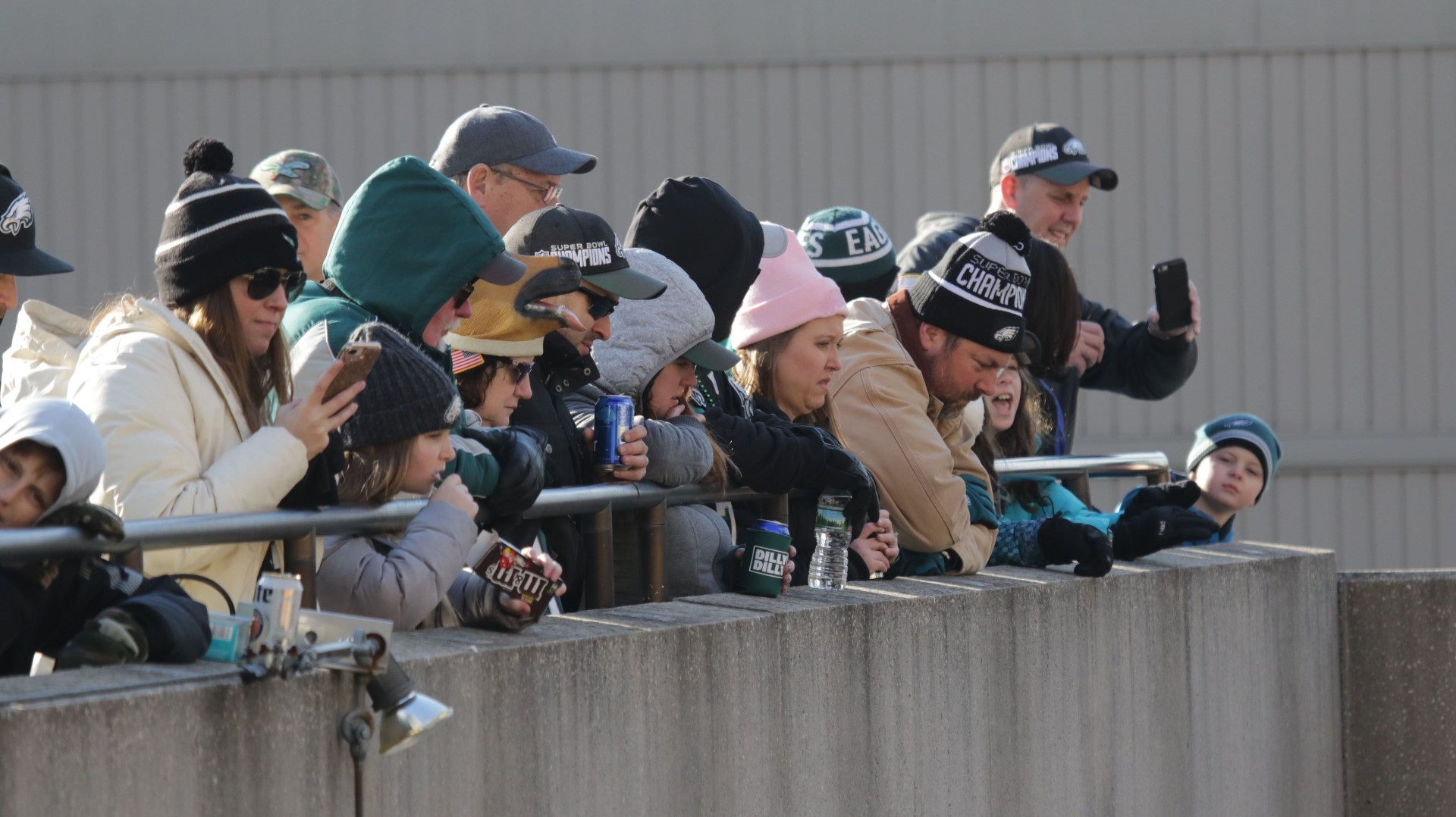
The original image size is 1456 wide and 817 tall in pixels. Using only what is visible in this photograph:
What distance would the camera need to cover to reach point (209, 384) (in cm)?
366

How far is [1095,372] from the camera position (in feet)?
25.8

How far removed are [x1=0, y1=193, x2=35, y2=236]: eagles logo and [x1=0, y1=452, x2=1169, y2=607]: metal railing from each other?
58.2 inches

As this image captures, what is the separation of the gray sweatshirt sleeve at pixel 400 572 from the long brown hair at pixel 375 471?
0.18m

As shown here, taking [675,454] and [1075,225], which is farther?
[1075,225]

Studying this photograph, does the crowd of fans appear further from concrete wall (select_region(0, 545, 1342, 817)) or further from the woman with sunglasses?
concrete wall (select_region(0, 545, 1342, 817))

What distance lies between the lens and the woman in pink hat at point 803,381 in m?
4.99

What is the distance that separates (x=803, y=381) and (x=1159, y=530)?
5.11 ft

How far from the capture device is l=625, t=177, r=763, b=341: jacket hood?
5418mm

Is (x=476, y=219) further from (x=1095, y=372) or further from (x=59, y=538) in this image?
(x=1095, y=372)

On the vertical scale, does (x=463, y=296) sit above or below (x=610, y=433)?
above

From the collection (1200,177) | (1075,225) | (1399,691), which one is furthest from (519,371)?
(1200,177)

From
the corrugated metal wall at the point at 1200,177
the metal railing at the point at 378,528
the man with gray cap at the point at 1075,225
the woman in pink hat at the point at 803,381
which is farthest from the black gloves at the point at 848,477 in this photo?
the corrugated metal wall at the point at 1200,177

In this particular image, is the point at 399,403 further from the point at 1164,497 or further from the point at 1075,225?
the point at 1075,225

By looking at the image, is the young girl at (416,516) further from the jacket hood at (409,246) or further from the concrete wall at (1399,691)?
the concrete wall at (1399,691)
